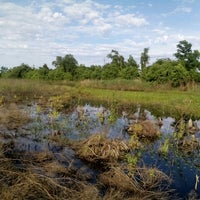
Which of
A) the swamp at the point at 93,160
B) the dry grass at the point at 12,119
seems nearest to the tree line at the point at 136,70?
the swamp at the point at 93,160

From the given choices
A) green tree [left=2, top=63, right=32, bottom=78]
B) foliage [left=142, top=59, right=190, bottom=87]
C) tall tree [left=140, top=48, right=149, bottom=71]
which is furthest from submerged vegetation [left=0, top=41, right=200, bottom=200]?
green tree [left=2, top=63, right=32, bottom=78]

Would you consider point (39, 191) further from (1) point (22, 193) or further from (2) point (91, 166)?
(2) point (91, 166)

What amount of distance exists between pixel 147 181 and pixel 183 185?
1.15 m

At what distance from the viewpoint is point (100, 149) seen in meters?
9.59

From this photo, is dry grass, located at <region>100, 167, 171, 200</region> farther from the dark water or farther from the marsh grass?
the marsh grass

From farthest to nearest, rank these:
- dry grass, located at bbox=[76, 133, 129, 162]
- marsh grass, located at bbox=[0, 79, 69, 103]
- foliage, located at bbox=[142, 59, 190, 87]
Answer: foliage, located at bbox=[142, 59, 190, 87] → marsh grass, located at bbox=[0, 79, 69, 103] → dry grass, located at bbox=[76, 133, 129, 162]

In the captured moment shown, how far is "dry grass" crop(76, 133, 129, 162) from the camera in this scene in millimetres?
9453

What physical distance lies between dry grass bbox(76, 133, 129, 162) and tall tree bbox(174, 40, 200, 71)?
32891 millimetres

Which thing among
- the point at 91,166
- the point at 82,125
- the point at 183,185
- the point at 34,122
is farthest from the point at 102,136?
the point at 34,122

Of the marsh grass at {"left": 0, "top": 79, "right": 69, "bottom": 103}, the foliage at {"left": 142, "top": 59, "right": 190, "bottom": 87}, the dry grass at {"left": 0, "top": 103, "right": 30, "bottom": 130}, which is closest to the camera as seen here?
the dry grass at {"left": 0, "top": 103, "right": 30, "bottom": 130}

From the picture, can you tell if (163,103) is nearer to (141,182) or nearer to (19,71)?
(141,182)

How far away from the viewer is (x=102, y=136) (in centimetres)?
997

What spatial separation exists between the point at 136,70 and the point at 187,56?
7.51 metres

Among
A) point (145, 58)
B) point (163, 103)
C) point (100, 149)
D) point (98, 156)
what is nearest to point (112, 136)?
point (100, 149)
